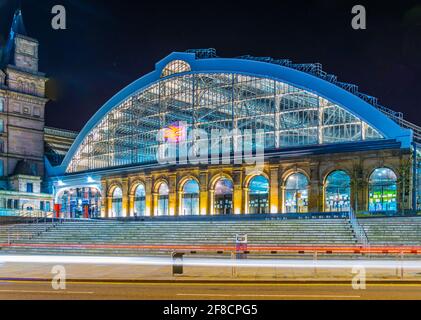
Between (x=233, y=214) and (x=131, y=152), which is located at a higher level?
(x=131, y=152)

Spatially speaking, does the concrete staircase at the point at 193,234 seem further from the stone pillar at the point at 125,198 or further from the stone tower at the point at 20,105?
the stone tower at the point at 20,105

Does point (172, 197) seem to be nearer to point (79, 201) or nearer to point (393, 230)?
point (79, 201)

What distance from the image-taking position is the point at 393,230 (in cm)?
3922

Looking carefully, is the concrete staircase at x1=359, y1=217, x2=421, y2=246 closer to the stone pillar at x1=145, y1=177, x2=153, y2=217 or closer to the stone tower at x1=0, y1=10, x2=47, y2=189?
the stone pillar at x1=145, y1=177, x2=153, y2=217

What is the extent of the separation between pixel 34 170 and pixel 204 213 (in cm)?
3800

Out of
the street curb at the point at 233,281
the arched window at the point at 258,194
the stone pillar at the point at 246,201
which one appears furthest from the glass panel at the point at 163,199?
the street curb at the point at 233,281

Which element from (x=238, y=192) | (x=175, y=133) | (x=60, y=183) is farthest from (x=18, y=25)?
(x=238, y=192)

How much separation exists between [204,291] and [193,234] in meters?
25.1

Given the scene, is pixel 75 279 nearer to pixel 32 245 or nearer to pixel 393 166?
pixel 32 245

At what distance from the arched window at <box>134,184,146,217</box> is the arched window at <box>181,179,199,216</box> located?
7090mm

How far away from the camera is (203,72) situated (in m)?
62.4

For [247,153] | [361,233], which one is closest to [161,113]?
[247,153]

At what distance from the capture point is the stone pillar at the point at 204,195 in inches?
2365

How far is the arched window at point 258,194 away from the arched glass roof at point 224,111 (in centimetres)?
440
